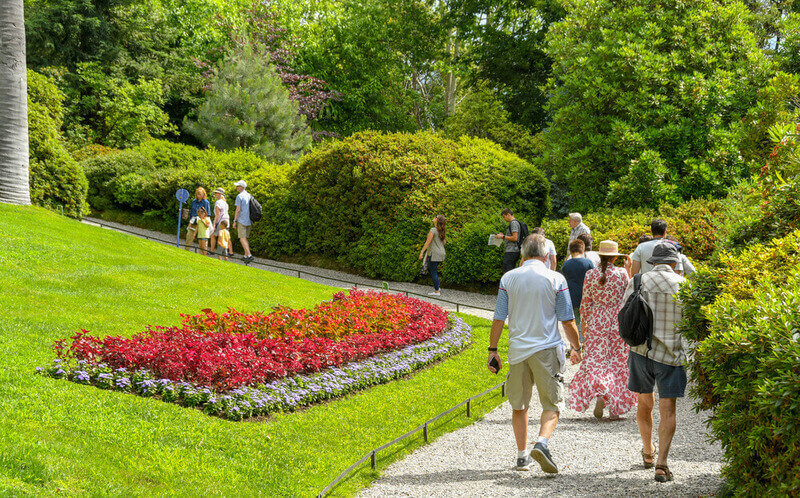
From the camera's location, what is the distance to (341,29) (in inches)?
1422

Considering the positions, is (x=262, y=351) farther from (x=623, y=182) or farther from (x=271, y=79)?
(x=271, y=79)

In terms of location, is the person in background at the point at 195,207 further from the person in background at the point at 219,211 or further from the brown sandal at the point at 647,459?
the brown sandal at the point at 647,459

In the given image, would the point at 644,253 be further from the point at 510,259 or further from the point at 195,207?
the point at 195,207

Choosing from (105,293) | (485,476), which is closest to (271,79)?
(105,293)

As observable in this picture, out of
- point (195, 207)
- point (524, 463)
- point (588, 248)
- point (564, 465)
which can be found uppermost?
point (195, 207)

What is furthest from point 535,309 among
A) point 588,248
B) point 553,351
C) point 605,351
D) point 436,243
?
point 436,243

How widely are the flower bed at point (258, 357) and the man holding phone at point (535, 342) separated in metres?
2.41

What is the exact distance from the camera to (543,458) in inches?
221

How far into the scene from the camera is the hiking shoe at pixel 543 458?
5613 mm

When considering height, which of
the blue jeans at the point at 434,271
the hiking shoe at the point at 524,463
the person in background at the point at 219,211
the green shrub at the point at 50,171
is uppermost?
the green shrub at the point at 50,171

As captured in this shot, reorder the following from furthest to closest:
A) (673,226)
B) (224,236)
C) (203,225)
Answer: (224,236), (203,225), (673,226)

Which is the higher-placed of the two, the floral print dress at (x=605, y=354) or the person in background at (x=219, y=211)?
Result: the person in background at (x=219, y=211)

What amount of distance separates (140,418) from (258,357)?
1897 millimetres

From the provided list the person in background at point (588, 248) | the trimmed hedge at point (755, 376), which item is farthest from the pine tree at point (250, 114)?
the trimmed hedge at point (755, 376)
